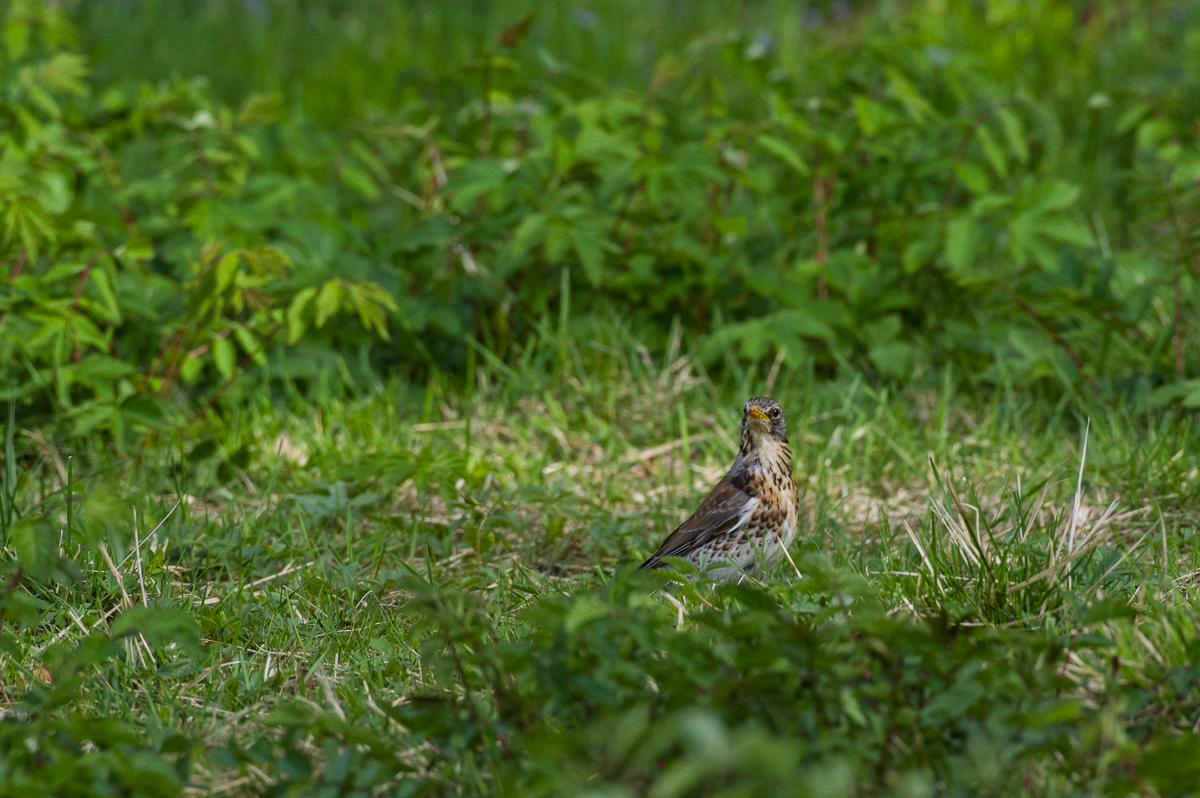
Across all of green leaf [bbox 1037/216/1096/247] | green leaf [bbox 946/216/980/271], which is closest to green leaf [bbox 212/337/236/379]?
green leaf [bbox 946/216/980/271]

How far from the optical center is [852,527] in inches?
160

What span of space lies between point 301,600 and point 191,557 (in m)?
0.49

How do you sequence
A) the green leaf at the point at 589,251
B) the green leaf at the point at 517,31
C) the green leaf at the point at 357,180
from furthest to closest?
1. the green leaf at the point at 357,180
2. the green leaf at the point at 517,31
3. the green leaf at the point at 589,251

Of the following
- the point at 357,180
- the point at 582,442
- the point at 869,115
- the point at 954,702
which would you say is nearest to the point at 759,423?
the point at 582,442

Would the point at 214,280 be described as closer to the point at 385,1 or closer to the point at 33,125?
the point at 33,125

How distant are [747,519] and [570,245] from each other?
1739 mm

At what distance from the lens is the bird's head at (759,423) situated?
150 inches

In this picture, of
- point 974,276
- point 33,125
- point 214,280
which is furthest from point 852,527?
point 33,125

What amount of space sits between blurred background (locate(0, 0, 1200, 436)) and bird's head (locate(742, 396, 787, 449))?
89cm

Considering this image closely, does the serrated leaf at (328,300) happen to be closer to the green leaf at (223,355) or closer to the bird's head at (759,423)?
the green leaf at (223,355)

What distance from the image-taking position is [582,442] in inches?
188

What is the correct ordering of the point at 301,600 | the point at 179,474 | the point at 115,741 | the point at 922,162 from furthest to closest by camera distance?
1. the point at 922,162
2. the point at 179,474
3. the point at 301,600
4. the point at 115,741

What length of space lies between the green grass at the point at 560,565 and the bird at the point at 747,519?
0.41ft

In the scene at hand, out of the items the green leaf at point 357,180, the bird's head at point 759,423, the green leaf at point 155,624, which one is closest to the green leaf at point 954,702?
the green leaf at point 155,624
